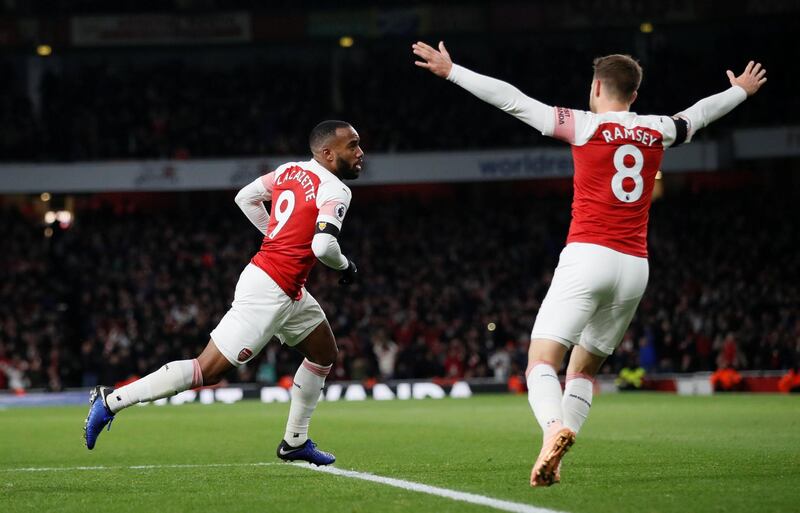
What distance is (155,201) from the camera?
39938 millimetres

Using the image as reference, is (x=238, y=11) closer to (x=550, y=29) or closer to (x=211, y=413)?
(x=550, y=29)

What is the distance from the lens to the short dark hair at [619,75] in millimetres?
6914

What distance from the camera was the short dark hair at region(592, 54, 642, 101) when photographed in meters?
6.91

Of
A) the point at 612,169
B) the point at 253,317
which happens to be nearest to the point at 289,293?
the point at 253,317

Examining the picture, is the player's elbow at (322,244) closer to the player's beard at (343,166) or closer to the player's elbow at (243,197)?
the player's beard at (343,166)

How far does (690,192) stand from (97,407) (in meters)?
30.8

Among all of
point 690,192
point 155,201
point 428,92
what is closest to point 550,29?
point 428,92

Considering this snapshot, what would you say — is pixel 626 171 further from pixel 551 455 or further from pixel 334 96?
pixel 334 96

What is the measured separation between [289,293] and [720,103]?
3101mm

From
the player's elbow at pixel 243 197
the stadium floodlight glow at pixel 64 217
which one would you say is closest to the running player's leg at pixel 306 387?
the player's elbow at pixel 243 197

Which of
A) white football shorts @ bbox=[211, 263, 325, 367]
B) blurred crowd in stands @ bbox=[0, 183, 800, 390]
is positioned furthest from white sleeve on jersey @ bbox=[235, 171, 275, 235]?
blurred crowd in stands @ bbox=[0, 183, 800, 390]

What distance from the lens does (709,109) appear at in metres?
7.19

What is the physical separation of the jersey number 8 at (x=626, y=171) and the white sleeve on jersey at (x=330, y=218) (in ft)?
6.15

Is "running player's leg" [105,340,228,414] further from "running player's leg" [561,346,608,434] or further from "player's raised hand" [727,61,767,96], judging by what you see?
"player's raised hand" [727,61,767,96]
